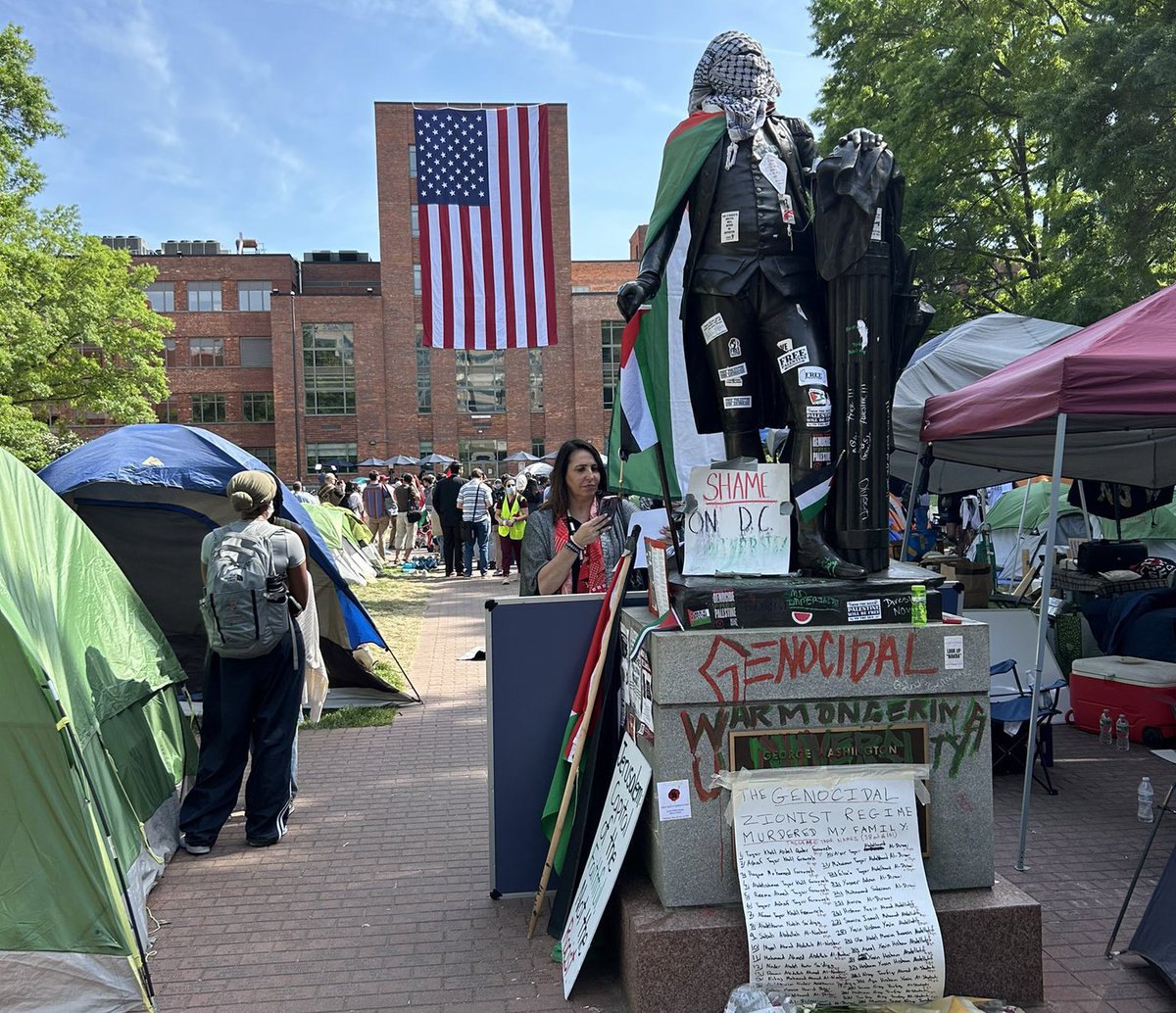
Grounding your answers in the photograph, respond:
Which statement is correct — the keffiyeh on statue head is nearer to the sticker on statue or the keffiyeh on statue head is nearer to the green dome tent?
the sticker on statue

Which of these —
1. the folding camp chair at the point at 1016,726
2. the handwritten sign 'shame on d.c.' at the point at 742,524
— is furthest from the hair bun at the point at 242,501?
the folding camp chair at the point at 1016,726

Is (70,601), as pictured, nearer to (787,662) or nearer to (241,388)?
(787,662)

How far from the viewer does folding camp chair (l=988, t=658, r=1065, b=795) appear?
611 centimetres

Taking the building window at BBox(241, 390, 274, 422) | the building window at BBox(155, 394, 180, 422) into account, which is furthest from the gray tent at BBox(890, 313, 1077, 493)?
the building window at BBox(155, 394, 180, 422)

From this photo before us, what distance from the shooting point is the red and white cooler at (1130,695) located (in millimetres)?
6688

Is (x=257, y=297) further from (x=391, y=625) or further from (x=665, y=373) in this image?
(x=665, y=373)

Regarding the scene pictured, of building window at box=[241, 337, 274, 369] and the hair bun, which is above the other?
building window at box=[241, 337, 274, 369]

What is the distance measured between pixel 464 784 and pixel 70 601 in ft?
8.97

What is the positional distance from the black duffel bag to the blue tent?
6366 millimetres

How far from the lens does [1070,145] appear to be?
13836 millimetres

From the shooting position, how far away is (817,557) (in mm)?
3693

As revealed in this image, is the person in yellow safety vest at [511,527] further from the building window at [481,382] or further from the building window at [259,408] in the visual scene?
the building window at [259,408]

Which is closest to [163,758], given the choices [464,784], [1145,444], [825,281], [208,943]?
[208,943]

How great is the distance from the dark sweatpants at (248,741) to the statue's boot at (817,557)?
2.89m
